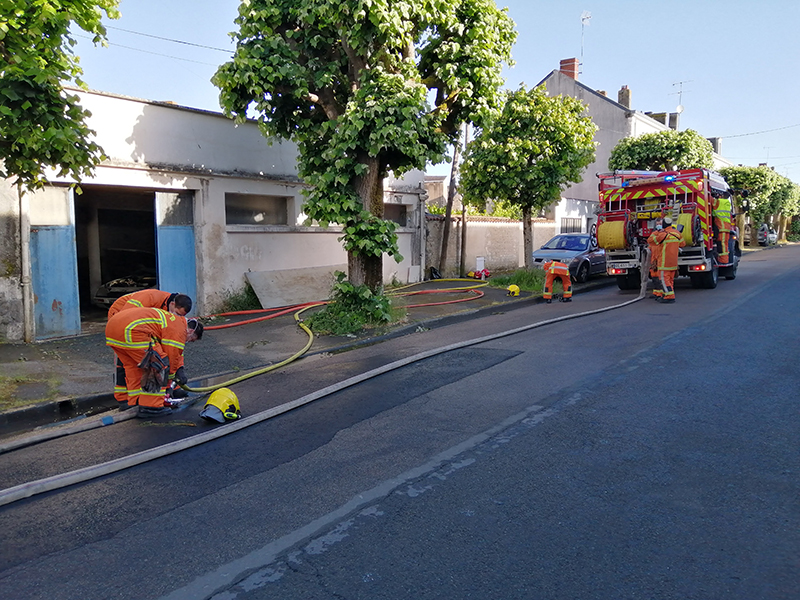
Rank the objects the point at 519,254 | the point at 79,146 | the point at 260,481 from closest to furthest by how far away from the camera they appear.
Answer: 1. the point at 260,481
2. the point at 79,146
3. the point at 519,254

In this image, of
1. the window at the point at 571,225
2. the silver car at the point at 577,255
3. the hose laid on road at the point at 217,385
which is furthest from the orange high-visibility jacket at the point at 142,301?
the window at the point at 571,225

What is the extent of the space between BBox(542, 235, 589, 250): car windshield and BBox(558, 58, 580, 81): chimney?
70.3 feet

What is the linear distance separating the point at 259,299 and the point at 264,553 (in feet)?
32.4

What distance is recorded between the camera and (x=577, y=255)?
691 inches

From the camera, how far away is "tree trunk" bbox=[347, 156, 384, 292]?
1091cm

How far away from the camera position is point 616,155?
26.4 meters

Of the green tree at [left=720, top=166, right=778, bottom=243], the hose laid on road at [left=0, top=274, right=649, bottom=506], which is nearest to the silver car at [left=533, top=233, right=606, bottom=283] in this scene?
the hose laid on road at [left=0, top=274, right=649, bottom=506]

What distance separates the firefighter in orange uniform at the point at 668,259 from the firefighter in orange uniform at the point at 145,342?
10.2 metres

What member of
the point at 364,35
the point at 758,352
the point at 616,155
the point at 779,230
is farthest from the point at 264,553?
the point at 779,230

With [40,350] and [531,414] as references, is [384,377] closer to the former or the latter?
[531,414]

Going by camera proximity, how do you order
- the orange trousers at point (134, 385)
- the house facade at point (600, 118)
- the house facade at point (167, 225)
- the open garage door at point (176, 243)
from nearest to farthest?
1. the orange trousers at point (134, 385)
2. the house facade at point (167, 225)
3. the open garage door at point (176, 243)
4. the house facade at point (600, 118)

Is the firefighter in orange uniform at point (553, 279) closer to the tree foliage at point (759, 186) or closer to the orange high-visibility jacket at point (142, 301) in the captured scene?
the orange high-visibility jacket at point (142, 301)

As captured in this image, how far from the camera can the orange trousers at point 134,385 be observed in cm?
630

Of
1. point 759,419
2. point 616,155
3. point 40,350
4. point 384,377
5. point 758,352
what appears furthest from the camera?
point 616,155
